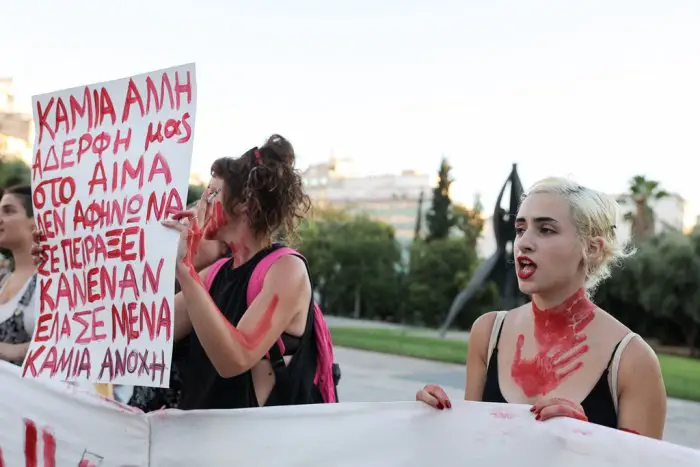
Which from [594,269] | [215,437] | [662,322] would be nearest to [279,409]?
[215,437]

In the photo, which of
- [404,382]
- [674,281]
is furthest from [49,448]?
[674,281]

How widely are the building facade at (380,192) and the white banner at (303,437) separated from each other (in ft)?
304

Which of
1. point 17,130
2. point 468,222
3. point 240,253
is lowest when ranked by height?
point 468,222

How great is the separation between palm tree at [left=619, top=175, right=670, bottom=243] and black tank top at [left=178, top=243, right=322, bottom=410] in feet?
125

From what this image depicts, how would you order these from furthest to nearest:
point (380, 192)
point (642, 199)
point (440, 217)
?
point (380, 192)
point (440, 217)
point (642, 199)

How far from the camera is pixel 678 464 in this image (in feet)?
5.10

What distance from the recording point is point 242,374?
82.0 inches

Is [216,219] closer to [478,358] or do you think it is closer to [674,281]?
[478,358]

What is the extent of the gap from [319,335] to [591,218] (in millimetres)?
827

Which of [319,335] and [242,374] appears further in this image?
[319,335]

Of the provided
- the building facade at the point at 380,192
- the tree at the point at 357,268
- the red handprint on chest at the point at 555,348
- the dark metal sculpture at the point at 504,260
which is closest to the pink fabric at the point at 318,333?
the red handprint on chest at the point at 555,348

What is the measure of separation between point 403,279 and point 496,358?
42.3 meters

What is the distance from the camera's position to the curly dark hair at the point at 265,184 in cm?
217

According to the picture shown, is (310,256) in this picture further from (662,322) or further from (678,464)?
(678,464)
